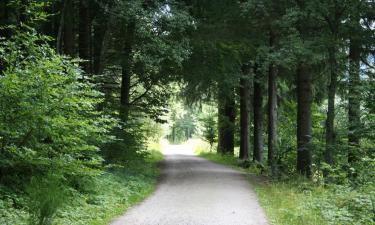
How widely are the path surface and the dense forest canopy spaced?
5.01 ft

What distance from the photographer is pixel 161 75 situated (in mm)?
20781

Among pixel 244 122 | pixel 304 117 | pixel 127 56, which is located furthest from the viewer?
pixel 244 122

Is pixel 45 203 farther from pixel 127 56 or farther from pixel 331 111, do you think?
pixel 127 56

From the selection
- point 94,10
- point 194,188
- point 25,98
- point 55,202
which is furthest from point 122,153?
point 55,202

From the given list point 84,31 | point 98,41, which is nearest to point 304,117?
point 84,31

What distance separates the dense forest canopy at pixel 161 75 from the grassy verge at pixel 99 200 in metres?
0.40

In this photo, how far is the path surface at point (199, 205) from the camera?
32.2ft

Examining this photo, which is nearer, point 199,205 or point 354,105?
point 199,205

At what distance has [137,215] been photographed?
10.5 meters

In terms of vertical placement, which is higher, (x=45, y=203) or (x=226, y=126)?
(x=226, y=126)

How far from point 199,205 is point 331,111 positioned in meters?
5.66

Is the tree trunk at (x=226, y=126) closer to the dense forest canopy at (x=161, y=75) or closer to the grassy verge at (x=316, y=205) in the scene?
the dense forest canopy at (x=161, y=75)

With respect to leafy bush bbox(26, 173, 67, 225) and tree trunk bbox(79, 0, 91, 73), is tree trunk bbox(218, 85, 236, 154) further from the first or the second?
leafy bush bbox(26, 173, 67, 225)

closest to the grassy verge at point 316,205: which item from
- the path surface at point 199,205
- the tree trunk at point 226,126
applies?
the path surface at point 199,205
